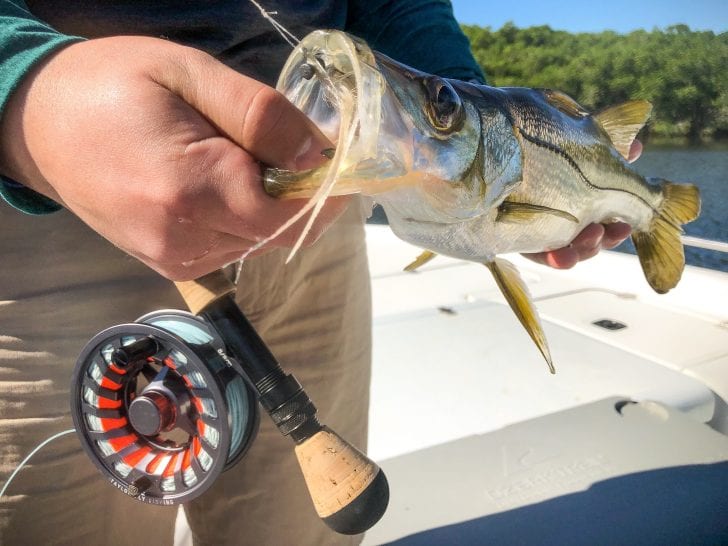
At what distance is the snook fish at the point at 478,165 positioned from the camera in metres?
0.79

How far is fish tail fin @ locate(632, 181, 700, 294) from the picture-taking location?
73.5 inches

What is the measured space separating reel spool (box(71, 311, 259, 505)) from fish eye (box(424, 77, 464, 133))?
58 cm

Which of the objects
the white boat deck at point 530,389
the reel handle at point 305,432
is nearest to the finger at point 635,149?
the white boat deck at point 530,389

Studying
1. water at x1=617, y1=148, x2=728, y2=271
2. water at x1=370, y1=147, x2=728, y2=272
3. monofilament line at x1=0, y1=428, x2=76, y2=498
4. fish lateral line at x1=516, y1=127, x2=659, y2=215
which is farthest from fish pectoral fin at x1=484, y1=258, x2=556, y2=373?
water at x1=617, y1=148, x2=728, y2=271

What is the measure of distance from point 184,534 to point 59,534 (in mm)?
844

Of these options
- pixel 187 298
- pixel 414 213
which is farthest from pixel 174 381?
pixel 414 213

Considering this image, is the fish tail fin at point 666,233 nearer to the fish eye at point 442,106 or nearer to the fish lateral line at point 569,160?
the fish lateral line at point 569,160

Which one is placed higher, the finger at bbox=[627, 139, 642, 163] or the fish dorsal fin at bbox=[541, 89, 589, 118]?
the fish dorsal fin at bbox=[541, 89, 589, 118]

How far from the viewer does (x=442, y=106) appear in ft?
3.23

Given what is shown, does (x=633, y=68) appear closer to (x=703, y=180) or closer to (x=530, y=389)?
(x=703, y=180)

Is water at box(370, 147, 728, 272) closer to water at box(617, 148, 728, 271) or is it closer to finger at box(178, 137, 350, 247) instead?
water at box(617, 148, 728, 271)

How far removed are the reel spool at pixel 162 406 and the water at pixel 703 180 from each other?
8576 mm

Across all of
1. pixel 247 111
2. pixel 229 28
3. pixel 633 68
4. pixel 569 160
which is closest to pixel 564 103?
pixel 569 160

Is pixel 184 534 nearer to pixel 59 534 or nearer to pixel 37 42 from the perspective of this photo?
pixel 59 534
